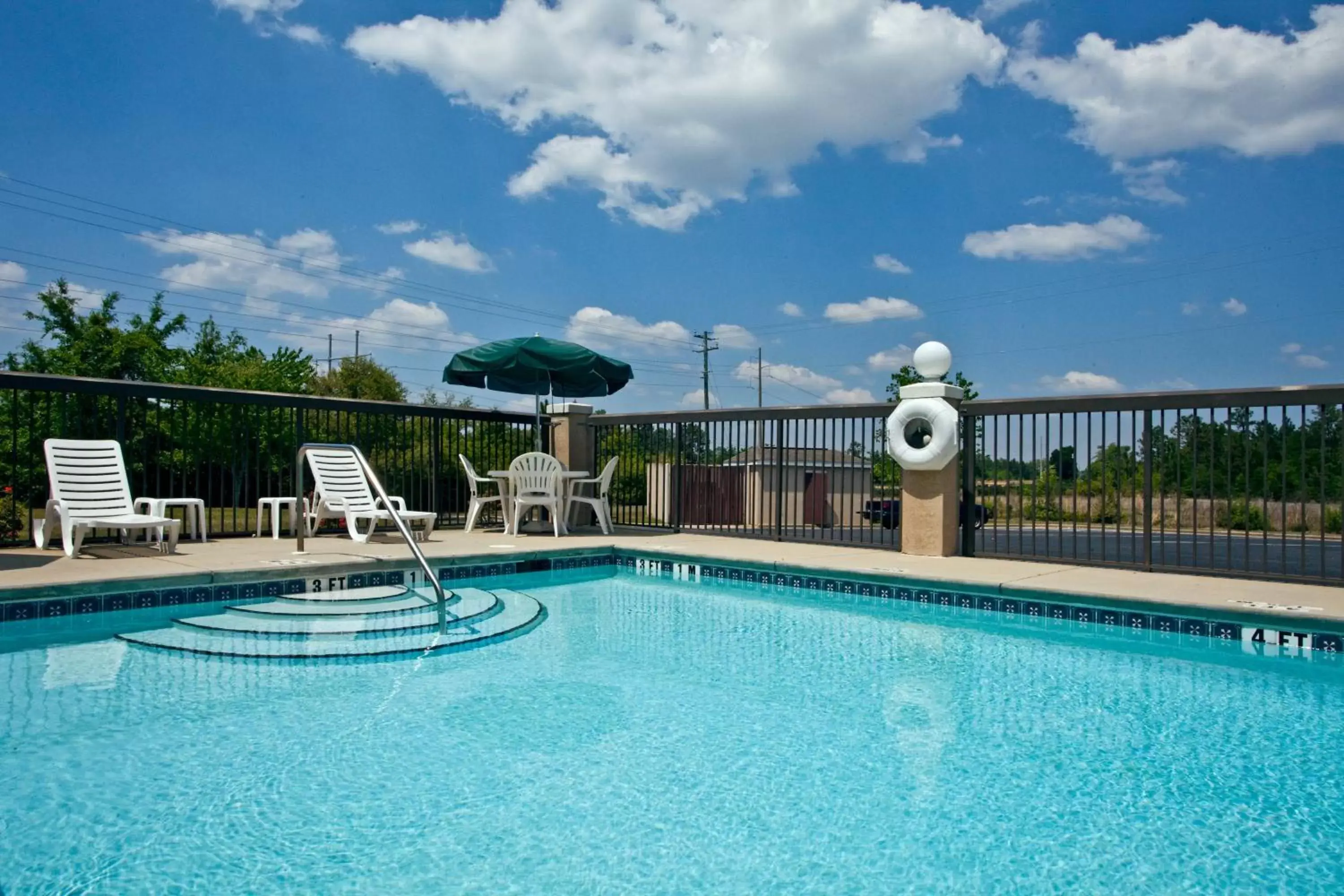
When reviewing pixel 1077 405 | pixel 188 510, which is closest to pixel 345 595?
pixel 188 510

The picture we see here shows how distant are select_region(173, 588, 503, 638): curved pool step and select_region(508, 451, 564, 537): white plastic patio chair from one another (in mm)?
3175

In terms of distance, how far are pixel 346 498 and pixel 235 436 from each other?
1.76 m

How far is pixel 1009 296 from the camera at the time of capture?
37281 mm

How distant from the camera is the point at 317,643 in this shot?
4422mm

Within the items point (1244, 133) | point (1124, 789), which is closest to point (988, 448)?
point (1124, 789)

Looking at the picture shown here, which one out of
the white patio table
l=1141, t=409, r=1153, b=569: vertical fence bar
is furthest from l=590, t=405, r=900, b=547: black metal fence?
l=1141, t=409, r=1153, b=569: vertical fence bar

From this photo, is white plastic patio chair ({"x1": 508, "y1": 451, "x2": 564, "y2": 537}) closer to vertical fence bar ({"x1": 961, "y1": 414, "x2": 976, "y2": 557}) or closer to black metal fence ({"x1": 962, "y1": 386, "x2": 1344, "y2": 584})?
vertical fence bar ({"x1": 961, "y1": 414, "x2": 976, "y2": 557})

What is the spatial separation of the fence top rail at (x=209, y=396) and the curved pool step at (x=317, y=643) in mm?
2853

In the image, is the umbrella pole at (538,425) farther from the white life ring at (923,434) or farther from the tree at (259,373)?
the tree at (259,373)

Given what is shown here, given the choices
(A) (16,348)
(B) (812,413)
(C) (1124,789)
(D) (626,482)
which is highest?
(A) (16,348)

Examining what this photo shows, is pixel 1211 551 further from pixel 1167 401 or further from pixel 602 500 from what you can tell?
pixel 602 500

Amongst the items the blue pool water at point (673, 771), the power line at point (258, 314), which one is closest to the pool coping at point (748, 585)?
the blue pool water at point (673, 771)

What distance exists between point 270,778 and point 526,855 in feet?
3.35

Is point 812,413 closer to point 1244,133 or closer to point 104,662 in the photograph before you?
point 104,662
